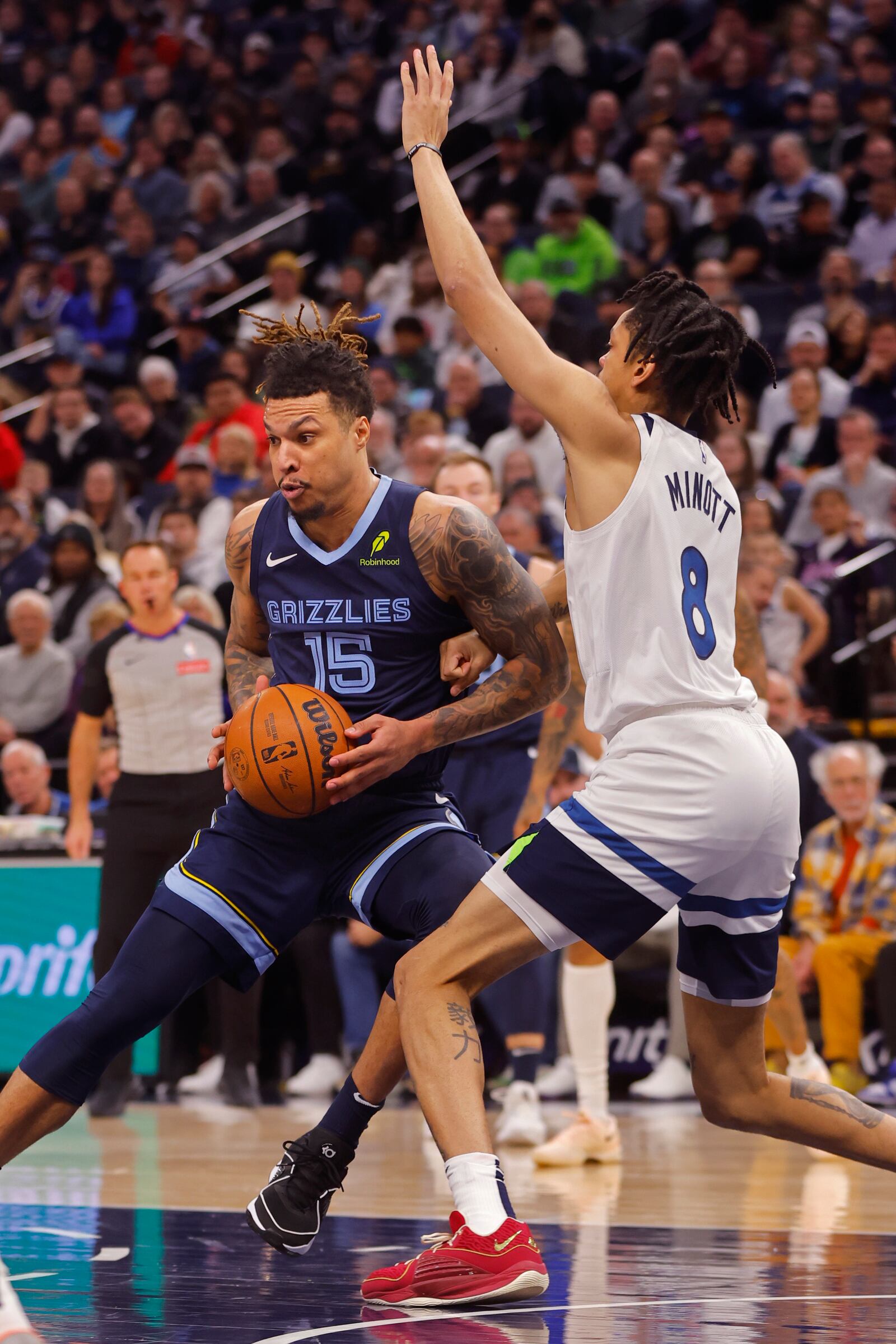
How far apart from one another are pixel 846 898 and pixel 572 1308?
513 cm

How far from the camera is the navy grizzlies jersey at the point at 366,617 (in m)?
4.49

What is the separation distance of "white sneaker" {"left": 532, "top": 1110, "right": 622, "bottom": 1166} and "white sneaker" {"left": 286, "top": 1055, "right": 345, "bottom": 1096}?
258 cm

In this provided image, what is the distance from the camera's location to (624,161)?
51.7 feet

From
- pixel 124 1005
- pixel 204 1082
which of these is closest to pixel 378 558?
pixel 124 1005

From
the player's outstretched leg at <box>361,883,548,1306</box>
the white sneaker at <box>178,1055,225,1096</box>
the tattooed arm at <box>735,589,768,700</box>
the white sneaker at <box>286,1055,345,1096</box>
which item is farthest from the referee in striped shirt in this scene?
the player's outstretched leg at <box>361,883,548,1306</box>

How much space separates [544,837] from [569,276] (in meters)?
11.2

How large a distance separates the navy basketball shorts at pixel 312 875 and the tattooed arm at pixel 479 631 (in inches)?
7.2

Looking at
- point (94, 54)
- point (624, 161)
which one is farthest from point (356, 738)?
point (94, 54)

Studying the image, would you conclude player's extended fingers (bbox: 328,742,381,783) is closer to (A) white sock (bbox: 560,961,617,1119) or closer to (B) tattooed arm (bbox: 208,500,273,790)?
(B) tattooed arm (bbox: 208,500,273,790)

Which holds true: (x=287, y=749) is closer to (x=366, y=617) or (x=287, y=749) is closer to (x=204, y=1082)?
(x=366, y=617)

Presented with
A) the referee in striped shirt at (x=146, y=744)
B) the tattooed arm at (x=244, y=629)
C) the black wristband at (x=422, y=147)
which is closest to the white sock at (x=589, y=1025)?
the referee in striped shirt at (x=146, y=744)

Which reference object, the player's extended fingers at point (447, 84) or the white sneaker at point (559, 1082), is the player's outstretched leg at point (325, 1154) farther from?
the white sneaker at point (559, 1082)

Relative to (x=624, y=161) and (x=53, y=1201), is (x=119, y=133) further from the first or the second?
(x=53, y=1201)

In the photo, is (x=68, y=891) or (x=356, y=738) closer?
(x=356, y=738)
